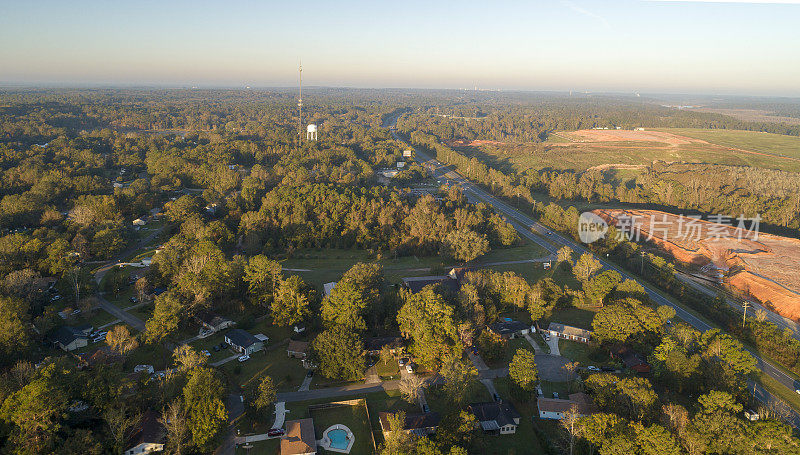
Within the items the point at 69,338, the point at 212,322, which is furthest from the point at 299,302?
the point at 69,338

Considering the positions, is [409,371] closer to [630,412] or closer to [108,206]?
[630,412]

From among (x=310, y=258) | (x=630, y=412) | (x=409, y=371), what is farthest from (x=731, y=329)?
(x=310, y=258)

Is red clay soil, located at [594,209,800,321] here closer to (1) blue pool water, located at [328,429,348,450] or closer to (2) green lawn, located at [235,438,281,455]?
(1) blue pool water, located at [328,429,348,450]

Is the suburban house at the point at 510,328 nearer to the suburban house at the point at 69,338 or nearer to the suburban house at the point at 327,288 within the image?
the suburban house at the point at 327,288

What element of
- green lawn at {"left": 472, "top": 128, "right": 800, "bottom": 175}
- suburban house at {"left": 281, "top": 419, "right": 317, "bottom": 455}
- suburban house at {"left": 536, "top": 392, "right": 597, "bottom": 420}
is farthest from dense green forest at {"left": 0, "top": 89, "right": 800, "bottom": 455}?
green lawn at {"left": 472, "top": 128, "right": 800, "bottom": 175}

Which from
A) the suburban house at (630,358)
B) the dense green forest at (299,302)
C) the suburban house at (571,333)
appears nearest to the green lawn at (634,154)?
the dense green forest at (299,302)

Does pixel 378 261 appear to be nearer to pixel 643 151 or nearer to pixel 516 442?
pixel 516 442
